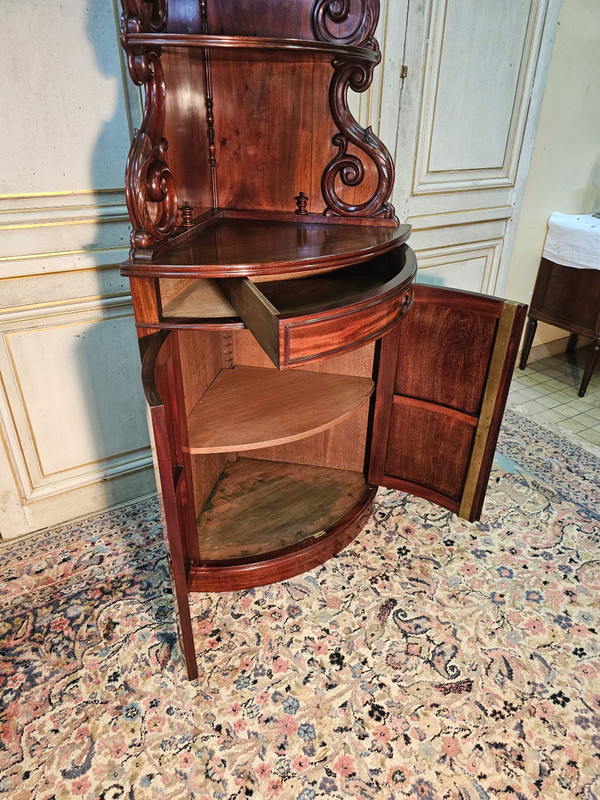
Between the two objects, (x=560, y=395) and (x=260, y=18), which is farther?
(x=560, y=395)

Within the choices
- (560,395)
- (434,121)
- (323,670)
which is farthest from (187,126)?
(560,395)

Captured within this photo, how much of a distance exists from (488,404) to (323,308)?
0.72 meters

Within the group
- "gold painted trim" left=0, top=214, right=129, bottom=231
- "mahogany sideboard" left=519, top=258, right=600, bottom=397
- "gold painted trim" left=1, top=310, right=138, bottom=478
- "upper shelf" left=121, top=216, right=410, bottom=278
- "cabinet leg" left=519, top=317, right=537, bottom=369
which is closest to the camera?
"upper shelf" left=121, top=216, right=410, bottom=278

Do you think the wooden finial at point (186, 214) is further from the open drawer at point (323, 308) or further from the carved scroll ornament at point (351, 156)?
the carved scroll ornament at point (351, 156)

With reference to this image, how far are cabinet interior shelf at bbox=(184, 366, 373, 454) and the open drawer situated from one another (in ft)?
0.93

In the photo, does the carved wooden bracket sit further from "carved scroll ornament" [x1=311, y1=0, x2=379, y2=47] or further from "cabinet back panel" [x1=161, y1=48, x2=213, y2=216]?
"cabinet back panel" [x1=161, y1=48, x2=213, y2=216]

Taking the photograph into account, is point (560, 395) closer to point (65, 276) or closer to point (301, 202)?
point (301, 202)

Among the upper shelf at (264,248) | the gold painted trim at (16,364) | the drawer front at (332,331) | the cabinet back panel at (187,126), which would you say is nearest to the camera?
the drawer front at (332,331)

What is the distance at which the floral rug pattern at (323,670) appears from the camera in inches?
38.8

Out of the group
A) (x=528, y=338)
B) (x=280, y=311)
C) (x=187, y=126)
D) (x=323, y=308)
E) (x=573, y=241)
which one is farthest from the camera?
(x=528, y=338)

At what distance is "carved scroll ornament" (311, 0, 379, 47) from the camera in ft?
3.80

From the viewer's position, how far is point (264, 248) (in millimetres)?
1113

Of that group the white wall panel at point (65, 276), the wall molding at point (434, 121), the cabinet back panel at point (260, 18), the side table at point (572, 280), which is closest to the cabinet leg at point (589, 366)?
the side table at point (572, 280)

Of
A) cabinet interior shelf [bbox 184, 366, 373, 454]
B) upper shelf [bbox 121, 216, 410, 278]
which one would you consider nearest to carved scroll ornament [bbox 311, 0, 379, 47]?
upper shelf [bbox 121, 216, 410, 278]
